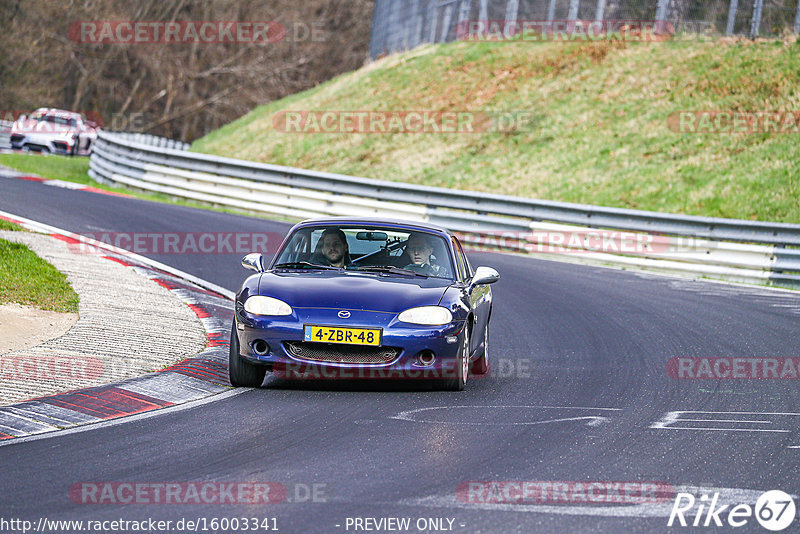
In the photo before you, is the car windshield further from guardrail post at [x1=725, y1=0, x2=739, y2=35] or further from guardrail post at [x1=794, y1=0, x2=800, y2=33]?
guardrail post at [x1=794, y1=0, x2=800, y2=33]

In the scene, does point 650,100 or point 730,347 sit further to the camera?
point 650,100

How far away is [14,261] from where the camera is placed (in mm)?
12820

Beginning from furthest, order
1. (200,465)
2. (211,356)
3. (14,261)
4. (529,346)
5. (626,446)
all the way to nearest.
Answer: (14,261), (529,346), (211,356), (626,446), (200,465)

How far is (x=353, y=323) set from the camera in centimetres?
842

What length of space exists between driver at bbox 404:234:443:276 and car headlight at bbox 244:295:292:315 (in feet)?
4.62

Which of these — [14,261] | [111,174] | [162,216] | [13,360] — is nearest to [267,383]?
[13,360]

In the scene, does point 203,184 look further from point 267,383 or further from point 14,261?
point 267,383

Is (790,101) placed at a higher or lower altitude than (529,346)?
higher

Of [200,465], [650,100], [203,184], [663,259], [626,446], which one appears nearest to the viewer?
[200,465]

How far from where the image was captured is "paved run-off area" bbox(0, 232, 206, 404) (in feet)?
27.2

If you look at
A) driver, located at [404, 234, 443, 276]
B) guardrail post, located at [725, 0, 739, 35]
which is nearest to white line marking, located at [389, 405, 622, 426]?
driver, located at [404, 234, 443, 276]

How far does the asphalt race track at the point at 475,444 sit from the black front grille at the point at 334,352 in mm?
288

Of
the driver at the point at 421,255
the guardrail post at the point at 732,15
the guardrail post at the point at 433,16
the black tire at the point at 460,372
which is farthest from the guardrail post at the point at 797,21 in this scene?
the black tire at the point at 460,372

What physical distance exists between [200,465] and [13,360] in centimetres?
310
